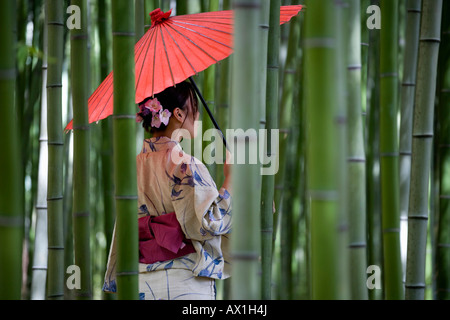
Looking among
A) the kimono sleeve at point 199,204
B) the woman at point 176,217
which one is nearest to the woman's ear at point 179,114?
the woman at point 176,217

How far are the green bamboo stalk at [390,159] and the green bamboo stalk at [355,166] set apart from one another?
1.24 ft

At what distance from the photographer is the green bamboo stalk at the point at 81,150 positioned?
4.36 ft

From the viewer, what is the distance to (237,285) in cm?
72

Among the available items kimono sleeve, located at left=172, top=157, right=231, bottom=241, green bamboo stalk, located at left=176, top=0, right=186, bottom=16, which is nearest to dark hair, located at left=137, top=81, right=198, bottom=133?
kimono sleeve, located at left=172, top=157, right=231, bottom=241

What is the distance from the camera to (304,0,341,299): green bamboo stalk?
72 cm

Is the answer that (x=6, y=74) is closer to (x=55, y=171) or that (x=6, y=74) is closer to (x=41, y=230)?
(x=55, y=171)

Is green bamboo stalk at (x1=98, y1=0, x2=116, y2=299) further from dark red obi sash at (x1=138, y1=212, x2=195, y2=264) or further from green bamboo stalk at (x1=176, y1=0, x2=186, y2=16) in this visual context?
dark red obi sash at (x1=138, y1=212, x2=195, y2=264)

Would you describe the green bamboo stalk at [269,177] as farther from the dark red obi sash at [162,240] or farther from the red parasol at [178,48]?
the dark red obi sash at [162,240]

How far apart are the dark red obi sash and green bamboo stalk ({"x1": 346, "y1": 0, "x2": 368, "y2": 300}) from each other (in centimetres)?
48

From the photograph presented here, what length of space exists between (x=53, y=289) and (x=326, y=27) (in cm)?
107

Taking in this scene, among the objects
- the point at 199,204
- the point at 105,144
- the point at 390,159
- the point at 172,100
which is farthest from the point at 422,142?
the point at 105,144

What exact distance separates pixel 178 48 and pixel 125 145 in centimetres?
49
